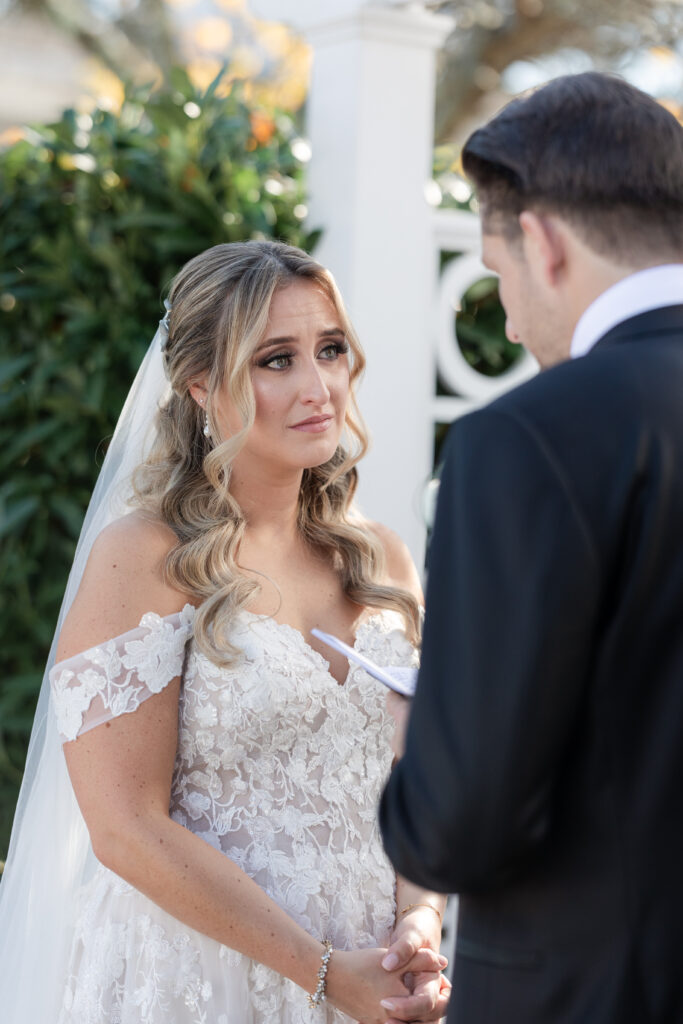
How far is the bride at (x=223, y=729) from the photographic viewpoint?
223 centimetres

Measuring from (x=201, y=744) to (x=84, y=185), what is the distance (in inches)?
88.6

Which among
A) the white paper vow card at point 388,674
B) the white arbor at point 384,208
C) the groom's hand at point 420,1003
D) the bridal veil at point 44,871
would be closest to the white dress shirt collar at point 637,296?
the white paper vow card at point 388,674

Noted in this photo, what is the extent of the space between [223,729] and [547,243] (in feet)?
4.11

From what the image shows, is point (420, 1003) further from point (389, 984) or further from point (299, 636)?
point (299, 636)

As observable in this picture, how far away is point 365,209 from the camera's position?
151 inches

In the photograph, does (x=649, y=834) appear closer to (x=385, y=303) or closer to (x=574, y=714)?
(x=574, y=714)

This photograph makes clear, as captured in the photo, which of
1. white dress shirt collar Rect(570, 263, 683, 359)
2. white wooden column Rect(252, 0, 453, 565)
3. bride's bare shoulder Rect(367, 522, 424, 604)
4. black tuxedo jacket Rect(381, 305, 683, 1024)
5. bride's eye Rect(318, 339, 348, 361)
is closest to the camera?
black tuxedo jacket Rect(381, 305, 683, 1024)

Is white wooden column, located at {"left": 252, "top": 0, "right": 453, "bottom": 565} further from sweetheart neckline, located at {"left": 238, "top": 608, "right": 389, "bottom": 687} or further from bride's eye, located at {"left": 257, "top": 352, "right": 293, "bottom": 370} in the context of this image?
sweetheart neckline, located at {"left": 238, "top": 608, "right": 389, "bottom": 687}

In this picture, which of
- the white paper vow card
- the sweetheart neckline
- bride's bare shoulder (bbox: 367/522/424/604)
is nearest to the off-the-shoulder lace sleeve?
the sweetheart neckline

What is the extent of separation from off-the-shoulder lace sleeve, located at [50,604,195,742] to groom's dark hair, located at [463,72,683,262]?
3.86ft

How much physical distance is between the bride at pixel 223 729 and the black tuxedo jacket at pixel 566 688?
949 millimetres

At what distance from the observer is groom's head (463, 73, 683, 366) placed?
1.36m

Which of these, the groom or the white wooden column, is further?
the white wooden column

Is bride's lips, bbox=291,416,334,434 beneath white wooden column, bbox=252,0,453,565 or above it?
beneath
